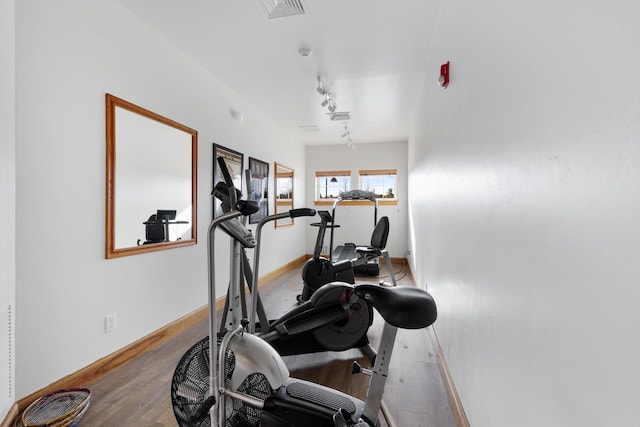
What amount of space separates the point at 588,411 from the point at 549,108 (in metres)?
0.68

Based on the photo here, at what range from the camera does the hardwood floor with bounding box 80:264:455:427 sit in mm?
1659

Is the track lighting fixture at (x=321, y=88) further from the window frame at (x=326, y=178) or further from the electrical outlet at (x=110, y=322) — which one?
the window frame at (x=326, y=178)

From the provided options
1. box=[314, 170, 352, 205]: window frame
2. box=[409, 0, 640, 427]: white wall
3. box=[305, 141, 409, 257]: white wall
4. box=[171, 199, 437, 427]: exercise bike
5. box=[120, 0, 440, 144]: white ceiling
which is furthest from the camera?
box=[314, 170, 352, 205]: window frame

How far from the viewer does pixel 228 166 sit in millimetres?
3613

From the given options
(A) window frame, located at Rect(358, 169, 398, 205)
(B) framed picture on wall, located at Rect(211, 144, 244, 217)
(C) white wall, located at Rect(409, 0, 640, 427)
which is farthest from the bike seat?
(A) window frame, located at Rect(358, 169, 398, 205)

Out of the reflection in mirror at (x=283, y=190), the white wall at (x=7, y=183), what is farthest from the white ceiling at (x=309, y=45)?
the reflection in mirror at (x=283, y=190)

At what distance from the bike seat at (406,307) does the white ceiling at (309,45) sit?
2164mm

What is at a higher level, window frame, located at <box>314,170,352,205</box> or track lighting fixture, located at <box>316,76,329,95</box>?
track lighting fixture, located at <box>316,76,329,95</box>

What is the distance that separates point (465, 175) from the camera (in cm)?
153

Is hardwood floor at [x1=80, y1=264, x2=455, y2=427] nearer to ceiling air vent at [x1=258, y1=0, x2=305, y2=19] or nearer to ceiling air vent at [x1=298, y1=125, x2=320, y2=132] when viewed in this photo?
ceiling air vent at [x1=258, y1=0, x2=305, y2=19]

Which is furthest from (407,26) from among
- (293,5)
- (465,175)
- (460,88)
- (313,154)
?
(313,154)

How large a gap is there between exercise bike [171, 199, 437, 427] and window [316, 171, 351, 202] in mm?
5631

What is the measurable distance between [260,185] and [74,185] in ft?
9.13

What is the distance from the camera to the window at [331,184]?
693 centimetres
